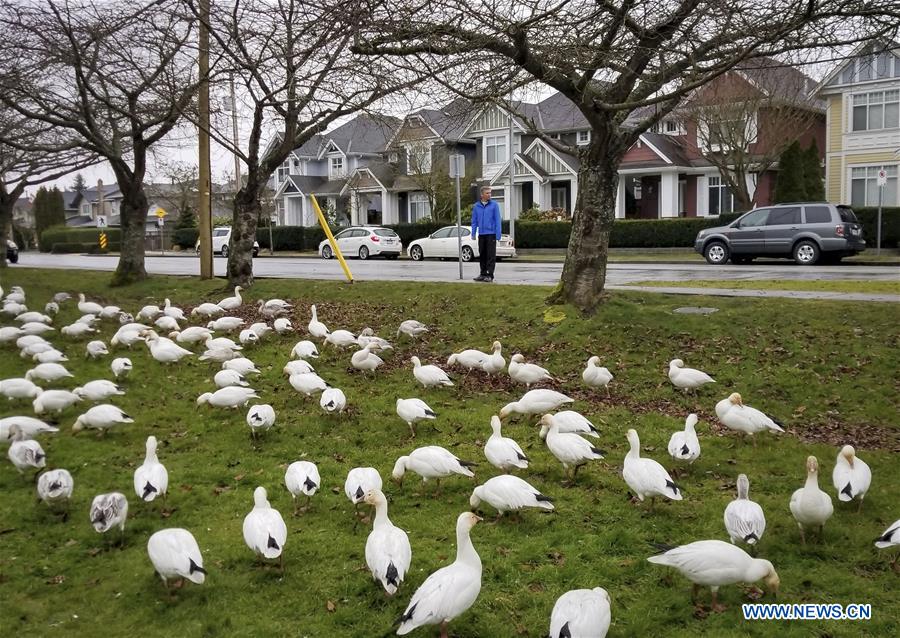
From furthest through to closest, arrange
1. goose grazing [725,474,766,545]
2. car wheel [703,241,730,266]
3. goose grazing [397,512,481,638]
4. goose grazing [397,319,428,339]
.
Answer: car wheel [703,241,730,266]
goose grazing [397,319,428,339]
goose grazing [725,474,766,545]
goose grazing [397,512,481,638]

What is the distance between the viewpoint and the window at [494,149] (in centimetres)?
5000

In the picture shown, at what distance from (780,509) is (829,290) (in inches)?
358

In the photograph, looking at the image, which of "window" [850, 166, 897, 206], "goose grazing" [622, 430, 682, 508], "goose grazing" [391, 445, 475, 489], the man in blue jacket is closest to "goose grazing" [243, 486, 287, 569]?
"goose grazing" [391, 445, 475, 489]

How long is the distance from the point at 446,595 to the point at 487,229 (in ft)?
43.2

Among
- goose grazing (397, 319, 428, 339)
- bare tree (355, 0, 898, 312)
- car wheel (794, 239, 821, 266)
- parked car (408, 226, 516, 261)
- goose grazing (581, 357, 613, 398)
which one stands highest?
bare tree (355, 0, 898, 312)

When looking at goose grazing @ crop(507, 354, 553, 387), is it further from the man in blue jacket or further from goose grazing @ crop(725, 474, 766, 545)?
the man in blue jacket

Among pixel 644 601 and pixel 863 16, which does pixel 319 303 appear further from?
pixel 644 601

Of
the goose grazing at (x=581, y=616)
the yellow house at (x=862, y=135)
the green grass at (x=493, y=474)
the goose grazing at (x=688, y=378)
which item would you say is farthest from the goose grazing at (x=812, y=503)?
the yellow house at (x=862, y=135)

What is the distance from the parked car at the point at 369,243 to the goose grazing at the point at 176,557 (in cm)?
3036

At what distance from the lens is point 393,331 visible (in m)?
13.2

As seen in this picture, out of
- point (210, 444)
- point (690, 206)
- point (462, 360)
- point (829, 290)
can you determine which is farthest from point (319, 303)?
point (690, 206)

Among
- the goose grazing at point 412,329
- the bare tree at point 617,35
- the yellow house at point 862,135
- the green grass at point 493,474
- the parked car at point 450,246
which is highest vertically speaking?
the yellow house at point 862,135

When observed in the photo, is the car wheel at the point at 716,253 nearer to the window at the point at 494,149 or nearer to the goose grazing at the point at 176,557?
the goose grazing at the point at 176,557

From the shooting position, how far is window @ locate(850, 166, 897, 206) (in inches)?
1421
